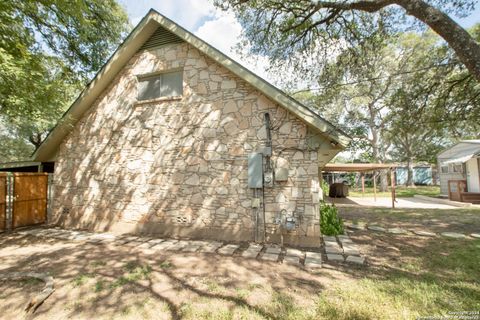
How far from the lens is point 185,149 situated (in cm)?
731

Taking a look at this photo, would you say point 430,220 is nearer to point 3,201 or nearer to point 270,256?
point 270,256

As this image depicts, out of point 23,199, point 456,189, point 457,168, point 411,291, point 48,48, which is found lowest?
point 411,291

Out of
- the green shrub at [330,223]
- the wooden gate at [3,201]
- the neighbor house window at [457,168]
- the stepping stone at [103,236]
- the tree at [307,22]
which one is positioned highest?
the tree at [307,22]

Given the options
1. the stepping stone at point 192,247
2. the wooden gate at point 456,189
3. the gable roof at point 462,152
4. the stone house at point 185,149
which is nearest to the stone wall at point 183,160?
the stone house at point 185,149

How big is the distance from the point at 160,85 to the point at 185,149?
252 centimetres

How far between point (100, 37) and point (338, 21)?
33.6 feet

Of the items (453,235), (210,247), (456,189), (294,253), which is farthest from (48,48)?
(456,189)

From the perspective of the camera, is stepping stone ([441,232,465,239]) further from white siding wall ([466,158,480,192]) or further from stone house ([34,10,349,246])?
white siding wall ([466,158,480,192])

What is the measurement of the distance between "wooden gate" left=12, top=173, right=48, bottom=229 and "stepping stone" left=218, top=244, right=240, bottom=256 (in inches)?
328

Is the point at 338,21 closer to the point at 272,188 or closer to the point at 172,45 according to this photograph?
the point at 172,45

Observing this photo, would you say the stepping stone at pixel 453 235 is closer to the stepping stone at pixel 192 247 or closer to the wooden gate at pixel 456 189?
the stepping stone at pixel 192 247

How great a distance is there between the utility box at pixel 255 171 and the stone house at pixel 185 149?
0.03 m

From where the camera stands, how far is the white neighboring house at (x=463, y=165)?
1435cm

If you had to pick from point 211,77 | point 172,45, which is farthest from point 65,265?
point 172,45
